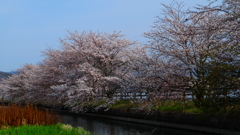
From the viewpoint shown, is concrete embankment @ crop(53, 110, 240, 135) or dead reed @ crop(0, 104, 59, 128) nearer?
dead reed @ crop(0, 104, 59, 128)

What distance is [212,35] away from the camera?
1739 centimetres

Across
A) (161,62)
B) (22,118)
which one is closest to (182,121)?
(161,62)

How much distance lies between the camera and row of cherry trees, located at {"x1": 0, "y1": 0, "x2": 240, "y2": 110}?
12.1 meters

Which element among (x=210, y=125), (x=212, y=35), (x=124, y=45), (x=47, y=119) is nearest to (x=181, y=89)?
(x=210, y=125)

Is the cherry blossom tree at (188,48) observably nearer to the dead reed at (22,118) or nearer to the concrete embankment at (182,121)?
the concrete embankment at (182,121)

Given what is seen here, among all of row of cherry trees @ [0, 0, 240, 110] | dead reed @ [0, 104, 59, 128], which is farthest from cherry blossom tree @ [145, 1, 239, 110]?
dead reed @ [0, 104, 59, 128]

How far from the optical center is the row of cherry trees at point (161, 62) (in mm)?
12141

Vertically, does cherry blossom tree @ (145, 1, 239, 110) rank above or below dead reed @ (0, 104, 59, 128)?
above

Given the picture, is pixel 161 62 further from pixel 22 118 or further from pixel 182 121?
pixel 22 118

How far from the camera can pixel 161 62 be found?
18859mm

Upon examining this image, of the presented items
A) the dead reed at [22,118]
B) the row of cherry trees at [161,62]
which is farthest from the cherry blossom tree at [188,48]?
the dead reed at [22,118]

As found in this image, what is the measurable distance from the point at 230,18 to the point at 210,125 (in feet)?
20.8

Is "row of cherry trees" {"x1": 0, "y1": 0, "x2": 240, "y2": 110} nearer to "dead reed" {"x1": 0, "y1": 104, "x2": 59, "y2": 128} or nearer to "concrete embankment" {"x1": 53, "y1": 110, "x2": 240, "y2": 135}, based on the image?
"concrete embankment" {"x1": 53, "y1": 110, "x2": 240, "y2": 135}

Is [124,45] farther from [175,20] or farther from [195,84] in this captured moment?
[195,84]
